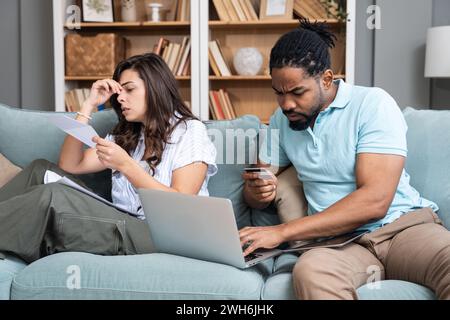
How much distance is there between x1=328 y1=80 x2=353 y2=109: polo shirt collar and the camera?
1827 mm

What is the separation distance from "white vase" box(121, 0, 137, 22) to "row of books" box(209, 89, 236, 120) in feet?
2.15

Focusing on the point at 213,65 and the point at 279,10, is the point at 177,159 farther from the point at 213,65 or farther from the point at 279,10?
the point at 279,10

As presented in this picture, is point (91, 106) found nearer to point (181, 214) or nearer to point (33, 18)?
point (181, 214)

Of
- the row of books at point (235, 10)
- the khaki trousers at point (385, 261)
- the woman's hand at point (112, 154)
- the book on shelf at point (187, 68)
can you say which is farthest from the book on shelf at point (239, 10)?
the khaki trousers at point (385, 261)

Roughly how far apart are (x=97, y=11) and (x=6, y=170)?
1.95 meters

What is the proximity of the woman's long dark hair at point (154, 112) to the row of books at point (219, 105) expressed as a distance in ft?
5.45

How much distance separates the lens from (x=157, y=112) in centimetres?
208

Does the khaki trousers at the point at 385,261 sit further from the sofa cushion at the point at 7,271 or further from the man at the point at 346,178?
the sofa cushion at the point at 7,271

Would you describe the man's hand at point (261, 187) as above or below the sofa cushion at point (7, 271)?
above

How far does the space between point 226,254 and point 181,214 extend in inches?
6.0

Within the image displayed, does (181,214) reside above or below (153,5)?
below

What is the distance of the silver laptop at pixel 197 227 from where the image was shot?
4.94 feet

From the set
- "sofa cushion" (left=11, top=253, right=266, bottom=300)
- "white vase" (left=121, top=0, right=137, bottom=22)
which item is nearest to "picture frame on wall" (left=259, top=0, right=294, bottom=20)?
"white vase" (left=121, top=0, right=137, bottom=22)

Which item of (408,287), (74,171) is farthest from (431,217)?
(74,171)
